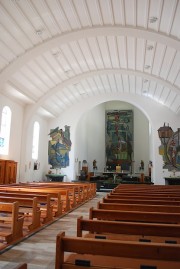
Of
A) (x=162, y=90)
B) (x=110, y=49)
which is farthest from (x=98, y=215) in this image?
(x=162, y=90)

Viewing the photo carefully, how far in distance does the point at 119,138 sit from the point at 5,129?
42.2ft

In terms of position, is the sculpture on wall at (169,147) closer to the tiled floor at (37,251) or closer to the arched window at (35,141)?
the arched window at (35,141)

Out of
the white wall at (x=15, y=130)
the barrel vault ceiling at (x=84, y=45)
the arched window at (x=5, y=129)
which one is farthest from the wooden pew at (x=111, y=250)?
the white wall at (x=15, y=130)

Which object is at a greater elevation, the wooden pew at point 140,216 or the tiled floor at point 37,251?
the wooden pew at point 140,216

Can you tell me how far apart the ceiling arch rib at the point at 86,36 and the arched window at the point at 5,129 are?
3.12 meters

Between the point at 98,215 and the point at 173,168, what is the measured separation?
1395 cm

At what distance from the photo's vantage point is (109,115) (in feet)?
79.8

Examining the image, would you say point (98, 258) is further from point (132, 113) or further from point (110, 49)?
point (132, 113)

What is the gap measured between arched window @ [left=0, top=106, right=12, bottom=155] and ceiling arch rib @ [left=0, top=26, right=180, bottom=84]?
312 centimetres

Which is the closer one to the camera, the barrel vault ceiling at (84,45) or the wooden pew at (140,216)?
the wooden pew at (140,216)

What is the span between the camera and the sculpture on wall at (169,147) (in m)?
15.9

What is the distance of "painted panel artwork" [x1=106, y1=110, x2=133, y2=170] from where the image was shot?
23125 mm

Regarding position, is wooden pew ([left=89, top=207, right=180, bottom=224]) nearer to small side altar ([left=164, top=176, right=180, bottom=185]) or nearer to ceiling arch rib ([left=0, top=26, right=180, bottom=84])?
ceiling arch rib ([left=0, top=26, right=180, bottom=84])

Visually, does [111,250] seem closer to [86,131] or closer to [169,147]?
[169,147]
